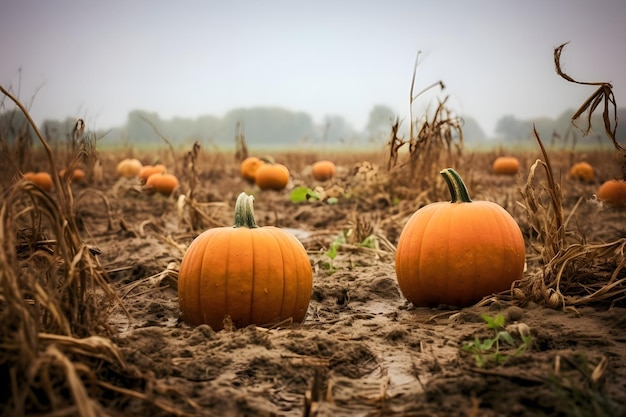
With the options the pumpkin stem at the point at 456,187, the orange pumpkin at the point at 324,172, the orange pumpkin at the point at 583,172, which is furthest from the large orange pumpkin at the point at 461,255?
the orange pumpkin at the point at 583,172

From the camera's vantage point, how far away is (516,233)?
377 centimetres

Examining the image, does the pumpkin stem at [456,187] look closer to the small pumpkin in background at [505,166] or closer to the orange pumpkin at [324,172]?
the orange pumpkin at [324,172]

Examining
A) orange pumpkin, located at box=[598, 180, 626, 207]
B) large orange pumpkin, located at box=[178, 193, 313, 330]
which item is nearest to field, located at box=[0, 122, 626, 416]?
large orange pumpkin, located at box=[178, 193, 313, 330]

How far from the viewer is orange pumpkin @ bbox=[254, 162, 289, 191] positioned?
11.2 metres

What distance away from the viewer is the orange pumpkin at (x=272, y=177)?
36.8 ft

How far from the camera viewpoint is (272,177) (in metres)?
11.2

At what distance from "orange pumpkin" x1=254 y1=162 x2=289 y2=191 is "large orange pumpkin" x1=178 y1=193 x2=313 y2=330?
7735 millimetres

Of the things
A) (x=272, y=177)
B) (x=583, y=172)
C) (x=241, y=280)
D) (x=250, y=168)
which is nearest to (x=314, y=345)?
(x=241, y=280)

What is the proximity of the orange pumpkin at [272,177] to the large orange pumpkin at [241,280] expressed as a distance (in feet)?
25.4

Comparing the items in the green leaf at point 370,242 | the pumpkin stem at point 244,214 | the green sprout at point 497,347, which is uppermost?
the pumpkin stem at point 244,214

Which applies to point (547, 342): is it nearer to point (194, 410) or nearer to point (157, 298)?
point (194, 410)

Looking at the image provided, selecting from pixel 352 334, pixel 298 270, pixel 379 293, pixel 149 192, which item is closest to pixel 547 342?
pixel 352 334

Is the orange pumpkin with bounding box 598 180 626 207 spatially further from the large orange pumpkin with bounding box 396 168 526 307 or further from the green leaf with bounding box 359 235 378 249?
the large orange pumpkin with bounding box 396 168 526 307

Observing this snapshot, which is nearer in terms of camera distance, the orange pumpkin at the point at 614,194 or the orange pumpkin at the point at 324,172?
the orange pumpkin at the point at 614,194
